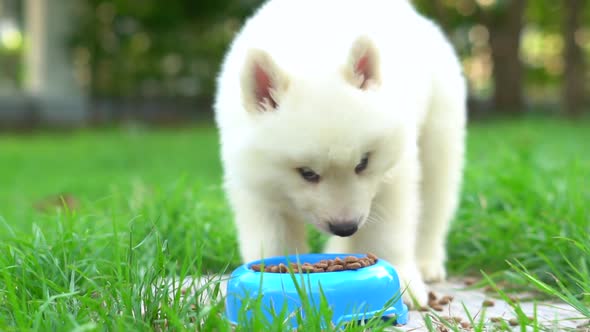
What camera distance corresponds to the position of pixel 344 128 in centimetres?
244

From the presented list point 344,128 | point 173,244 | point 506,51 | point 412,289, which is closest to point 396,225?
point 412,289

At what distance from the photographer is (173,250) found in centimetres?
328

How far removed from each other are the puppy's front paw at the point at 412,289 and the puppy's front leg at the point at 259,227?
47cm

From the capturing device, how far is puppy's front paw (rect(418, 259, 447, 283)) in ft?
11.5

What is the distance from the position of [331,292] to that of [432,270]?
1.30 meters

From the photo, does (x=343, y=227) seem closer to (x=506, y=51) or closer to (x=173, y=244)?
(x=173, y=244)

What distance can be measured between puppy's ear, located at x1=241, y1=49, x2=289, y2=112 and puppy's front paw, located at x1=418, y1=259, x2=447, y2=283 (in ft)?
4.51

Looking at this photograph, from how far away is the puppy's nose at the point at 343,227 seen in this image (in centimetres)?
251

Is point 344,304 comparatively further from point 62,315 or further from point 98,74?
point 98,74

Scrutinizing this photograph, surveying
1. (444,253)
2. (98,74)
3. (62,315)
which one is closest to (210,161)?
(444,253)

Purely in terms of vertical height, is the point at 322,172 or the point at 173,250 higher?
the point at 322,172

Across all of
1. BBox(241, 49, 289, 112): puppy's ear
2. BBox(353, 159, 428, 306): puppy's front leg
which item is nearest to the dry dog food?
BBox(353, 159, 428, 306): puppy's front leg

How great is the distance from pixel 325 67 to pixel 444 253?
1.50 metres

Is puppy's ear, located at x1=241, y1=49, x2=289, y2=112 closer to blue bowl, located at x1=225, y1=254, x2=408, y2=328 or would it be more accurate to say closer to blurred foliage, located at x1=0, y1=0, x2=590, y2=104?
blue bowl, located at x1=225, y1=254, x2=408, y2=328
